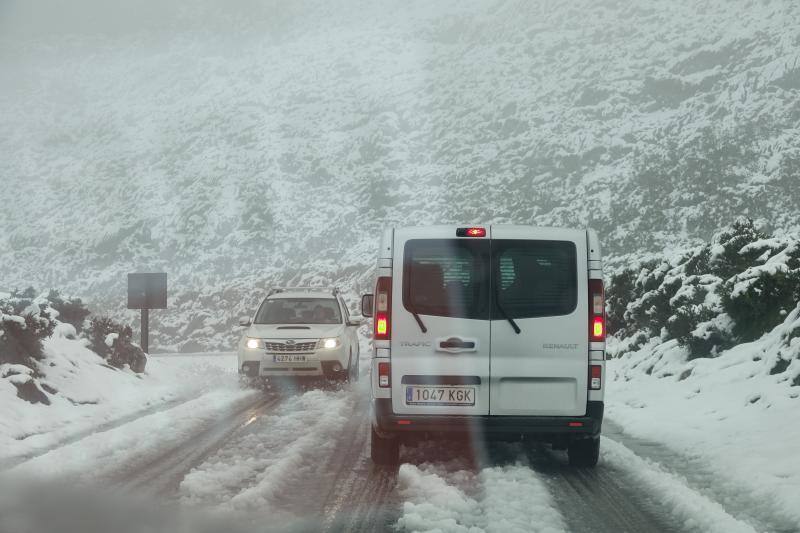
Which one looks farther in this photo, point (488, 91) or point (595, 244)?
point (488, 91)

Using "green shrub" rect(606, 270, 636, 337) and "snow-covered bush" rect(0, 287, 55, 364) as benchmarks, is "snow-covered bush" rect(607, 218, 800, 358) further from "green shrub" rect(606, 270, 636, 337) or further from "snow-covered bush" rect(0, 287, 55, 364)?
"snow-covered bush" rect(0, 287, 55, 364)

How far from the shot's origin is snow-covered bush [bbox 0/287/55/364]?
38.9 feet

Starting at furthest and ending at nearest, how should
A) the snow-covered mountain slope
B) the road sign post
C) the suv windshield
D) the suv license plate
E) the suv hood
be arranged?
the snow-covered mountain slope < the road sign post < the suv windshield < the suv hood < the suv license plate

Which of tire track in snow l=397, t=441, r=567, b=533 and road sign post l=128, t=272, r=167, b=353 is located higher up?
road sign post l=128, t=272, r=167, b=353

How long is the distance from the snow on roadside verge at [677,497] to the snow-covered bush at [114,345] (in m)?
10.1

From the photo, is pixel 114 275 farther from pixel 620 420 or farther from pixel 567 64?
pixel 620 420

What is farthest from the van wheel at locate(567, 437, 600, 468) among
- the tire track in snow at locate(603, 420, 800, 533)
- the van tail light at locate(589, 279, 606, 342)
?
the van tail light at locate(589, 279, 606, 342)

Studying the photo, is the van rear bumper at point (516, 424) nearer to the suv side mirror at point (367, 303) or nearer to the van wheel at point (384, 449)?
the van wheel at point (384, 449)

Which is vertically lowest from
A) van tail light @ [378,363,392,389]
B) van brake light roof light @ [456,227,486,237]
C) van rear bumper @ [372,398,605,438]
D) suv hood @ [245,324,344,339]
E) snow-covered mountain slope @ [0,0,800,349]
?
suv hood @ [245,324,344,339]

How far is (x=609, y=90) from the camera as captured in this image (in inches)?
3071

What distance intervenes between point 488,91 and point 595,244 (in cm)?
8012

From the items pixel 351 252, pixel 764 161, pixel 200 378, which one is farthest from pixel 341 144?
pixel 200 378

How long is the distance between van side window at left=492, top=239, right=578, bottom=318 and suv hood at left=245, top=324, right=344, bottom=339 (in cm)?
796

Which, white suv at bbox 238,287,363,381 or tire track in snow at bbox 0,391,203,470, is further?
white suv at bbox 238,287,363,381
